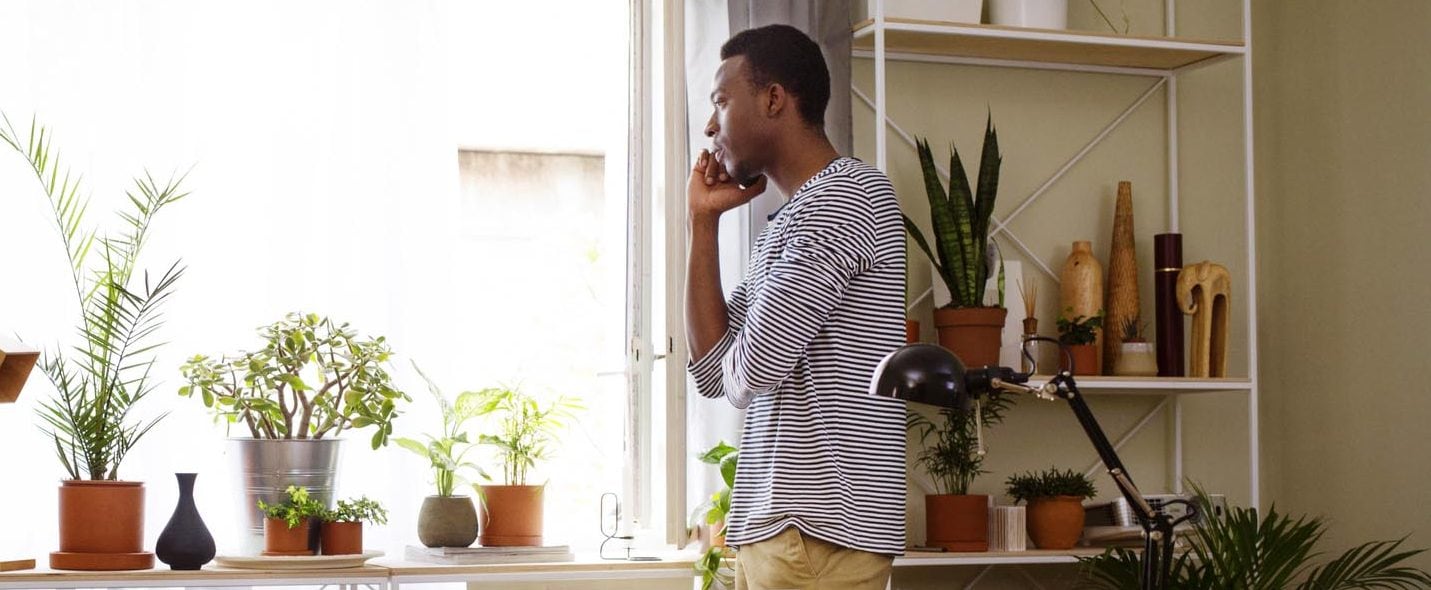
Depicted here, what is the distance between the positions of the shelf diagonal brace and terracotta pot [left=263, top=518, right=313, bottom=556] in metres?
A: 1.75

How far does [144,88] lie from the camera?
2852 millimetres

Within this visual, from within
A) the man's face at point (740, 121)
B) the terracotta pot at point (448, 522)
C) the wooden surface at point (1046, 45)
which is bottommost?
the terracotta pot at point (448, 522)

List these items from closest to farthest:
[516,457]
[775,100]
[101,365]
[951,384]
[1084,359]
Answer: [951,384]
[775,100]
[101,365]
[516,457]
[1084,359]

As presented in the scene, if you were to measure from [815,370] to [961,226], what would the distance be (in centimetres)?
105

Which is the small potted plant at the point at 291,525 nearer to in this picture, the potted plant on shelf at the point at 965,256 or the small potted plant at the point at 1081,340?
the potted plant on shelf at the point at 965,256

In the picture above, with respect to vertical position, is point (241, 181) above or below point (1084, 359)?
above

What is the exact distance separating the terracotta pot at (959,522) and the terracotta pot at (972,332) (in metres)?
0.28

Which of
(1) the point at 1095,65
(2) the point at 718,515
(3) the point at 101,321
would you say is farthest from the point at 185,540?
(1) the point at 1095,65

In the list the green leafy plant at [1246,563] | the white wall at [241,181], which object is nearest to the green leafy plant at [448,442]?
the white wall at [241,181]

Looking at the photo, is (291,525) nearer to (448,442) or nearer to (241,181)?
(448,442)

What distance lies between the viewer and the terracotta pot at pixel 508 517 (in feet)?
9.03

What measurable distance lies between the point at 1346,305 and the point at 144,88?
2605 millimetres

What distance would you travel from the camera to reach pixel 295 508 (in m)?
2.54

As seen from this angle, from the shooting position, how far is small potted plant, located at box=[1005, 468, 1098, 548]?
2.88m
